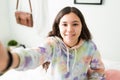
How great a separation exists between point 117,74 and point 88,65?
1.43 ft

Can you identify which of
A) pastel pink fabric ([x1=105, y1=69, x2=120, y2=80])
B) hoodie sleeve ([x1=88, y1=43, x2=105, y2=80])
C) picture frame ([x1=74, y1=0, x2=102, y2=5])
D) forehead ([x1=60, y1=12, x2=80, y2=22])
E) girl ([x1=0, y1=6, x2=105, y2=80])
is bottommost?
pastel pink fabric ([x1=105, y1=69, x2=120, y2=80])

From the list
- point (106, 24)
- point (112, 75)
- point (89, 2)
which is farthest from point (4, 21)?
point (112, 75)

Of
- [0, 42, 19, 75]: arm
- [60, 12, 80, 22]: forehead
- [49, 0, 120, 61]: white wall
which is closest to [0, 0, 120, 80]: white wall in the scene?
[49, 0, 120, 61]: white wall

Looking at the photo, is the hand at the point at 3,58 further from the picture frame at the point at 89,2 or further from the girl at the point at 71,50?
the picture frame at the point at 89,2

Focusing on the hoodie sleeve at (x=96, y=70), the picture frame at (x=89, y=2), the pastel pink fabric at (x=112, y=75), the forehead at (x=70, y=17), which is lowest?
the pastel pink fabric at (x=112, y=75)

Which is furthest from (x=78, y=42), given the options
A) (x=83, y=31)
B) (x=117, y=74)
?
(x=117, y=74)

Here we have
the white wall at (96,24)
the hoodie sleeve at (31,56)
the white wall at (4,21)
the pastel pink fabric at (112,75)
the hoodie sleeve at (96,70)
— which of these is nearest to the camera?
the hoodie sleeve at (31,56)

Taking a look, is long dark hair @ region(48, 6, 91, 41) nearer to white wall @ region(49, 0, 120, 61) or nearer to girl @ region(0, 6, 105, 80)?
girl @ region(0, 6, 105, 80)

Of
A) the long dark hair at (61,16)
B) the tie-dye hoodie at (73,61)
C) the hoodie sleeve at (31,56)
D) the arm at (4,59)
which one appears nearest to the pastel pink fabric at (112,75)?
the tie-dye hoodie at (73,61)

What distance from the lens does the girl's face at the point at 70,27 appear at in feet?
3.04

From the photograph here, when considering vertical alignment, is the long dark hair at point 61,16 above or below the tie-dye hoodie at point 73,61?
above

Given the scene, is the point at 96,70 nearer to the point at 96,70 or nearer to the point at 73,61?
the point at 96,70

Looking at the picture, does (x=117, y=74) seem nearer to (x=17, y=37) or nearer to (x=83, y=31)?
(x=83, y=31)

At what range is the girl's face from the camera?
0.93 metres
